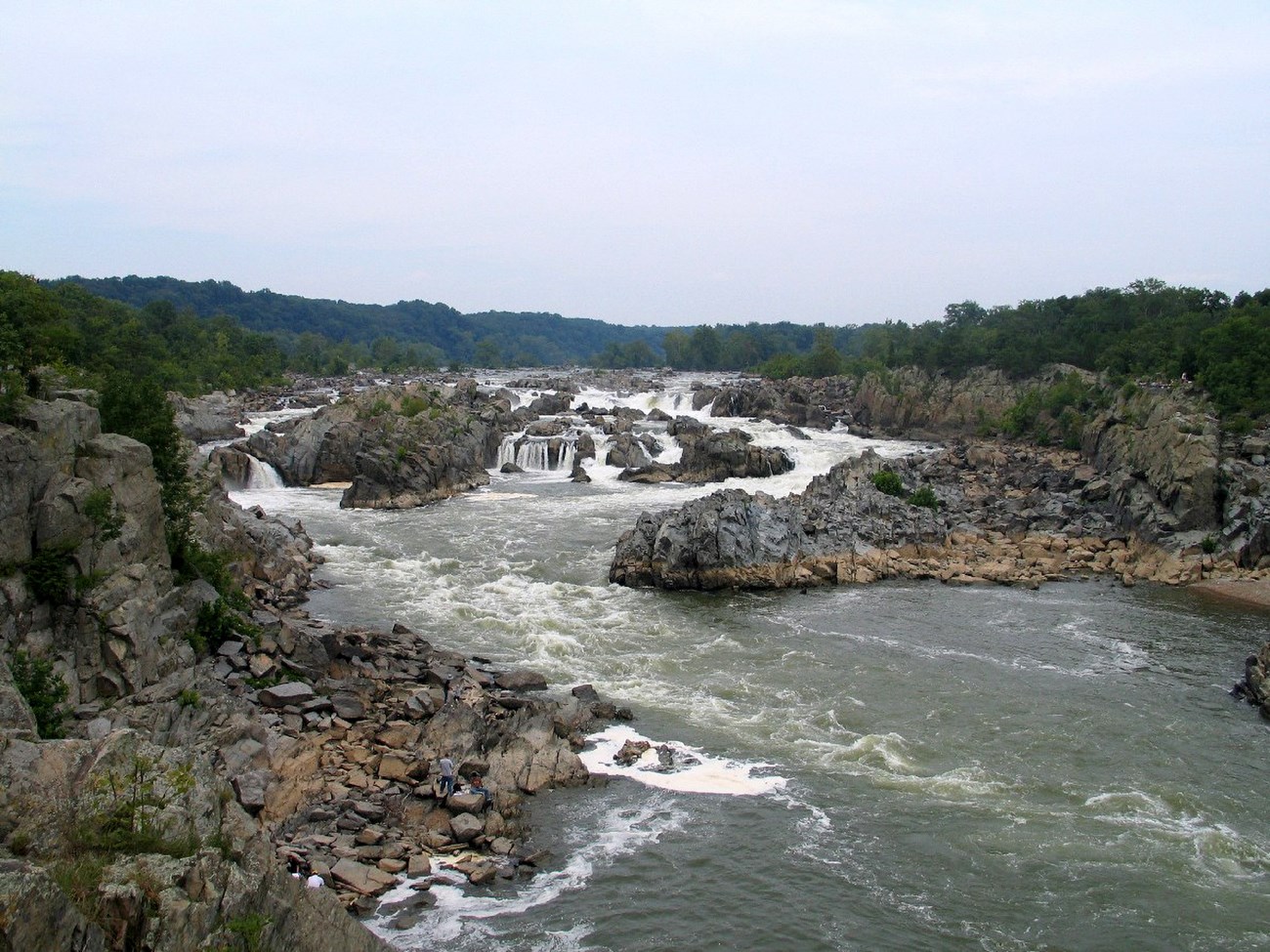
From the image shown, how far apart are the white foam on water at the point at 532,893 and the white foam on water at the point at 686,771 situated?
1.15 m

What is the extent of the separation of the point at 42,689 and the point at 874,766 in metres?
15.3

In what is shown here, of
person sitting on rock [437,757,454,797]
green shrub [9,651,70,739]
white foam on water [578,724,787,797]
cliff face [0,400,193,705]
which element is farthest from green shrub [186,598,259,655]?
white foam on water [578,724,787,797]

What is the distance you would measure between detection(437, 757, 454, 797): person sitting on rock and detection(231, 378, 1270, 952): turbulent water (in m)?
1.68

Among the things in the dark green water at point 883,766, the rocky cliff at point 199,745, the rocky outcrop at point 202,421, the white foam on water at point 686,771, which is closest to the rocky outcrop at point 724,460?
the dark green water at point 883,766

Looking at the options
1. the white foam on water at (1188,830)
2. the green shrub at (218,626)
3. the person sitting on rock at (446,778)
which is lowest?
the white foam on water at (1188,830)

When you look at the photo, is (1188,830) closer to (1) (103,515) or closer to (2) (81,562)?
(2) (81,562)

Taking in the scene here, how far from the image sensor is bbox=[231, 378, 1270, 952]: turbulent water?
14570 mm

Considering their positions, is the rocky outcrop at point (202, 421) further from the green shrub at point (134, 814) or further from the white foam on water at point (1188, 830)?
the white foam on water at point (1188, 830)

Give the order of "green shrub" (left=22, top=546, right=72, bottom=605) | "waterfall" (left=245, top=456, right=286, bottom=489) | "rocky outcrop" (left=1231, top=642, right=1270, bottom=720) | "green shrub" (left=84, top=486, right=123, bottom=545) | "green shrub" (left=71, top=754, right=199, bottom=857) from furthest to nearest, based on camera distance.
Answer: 1. "waterfall" (left=245, top=456, right=286, bottom=489)
2. "rocky outcrop" (left=1231, top=642, right=1270, bottom=720)
3. "green shrub" (left=84, top=486, right=123, bottom=545)
4. "green shrub" (left=22, top=546, right=72, bottom=605)
5. "green shrub" (left=71, top=754, right=199, bottom=857)

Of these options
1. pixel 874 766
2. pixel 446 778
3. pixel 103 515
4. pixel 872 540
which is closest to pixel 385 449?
pixel 872 540

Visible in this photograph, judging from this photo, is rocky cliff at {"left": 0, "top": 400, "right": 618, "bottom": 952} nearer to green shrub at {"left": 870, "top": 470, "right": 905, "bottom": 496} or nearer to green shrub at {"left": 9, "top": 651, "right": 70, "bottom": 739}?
green shrub at {"left": 9, "top": 651, "right": 70, "bottom": 739}

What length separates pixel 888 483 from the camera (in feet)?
147

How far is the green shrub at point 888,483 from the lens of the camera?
1757 inches

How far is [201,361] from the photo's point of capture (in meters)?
87.6
